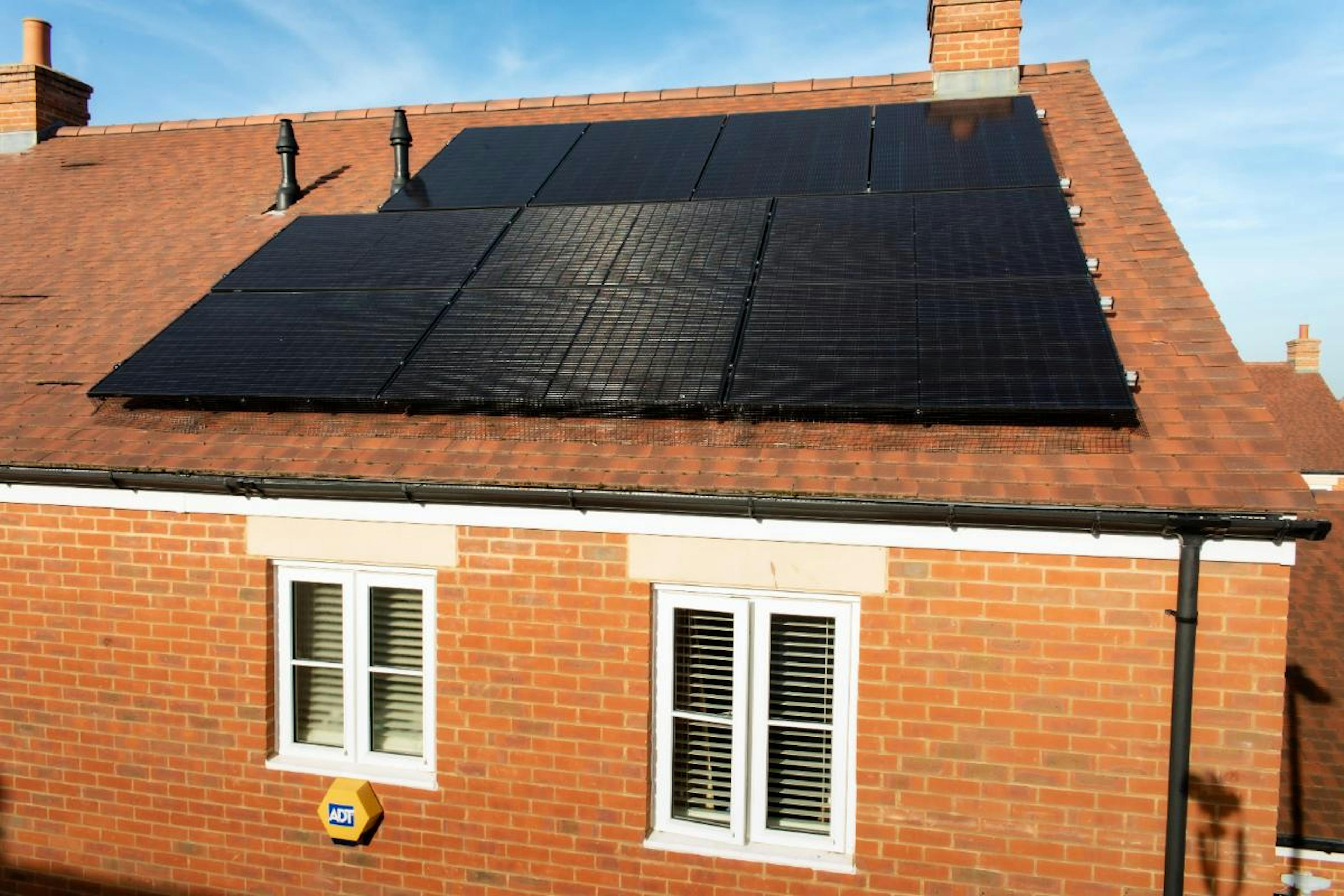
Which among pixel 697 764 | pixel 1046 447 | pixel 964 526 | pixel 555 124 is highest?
pixel 555 124

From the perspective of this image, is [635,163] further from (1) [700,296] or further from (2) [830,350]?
(2) [830,350]

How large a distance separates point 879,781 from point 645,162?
6.33 meters

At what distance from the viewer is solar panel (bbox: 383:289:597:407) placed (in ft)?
19.8

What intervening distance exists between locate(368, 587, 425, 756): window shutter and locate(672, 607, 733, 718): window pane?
74.8 inches

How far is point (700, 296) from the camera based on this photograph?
6.52 metres

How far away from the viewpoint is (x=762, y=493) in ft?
16.8

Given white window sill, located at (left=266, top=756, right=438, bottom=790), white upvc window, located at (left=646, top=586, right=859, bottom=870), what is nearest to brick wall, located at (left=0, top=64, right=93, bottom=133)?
white window sill, located at (left=266, top=756, right=438, bottom=790)

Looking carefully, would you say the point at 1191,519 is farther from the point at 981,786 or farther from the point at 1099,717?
the point at 981,786

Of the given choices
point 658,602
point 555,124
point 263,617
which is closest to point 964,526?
point 658,602

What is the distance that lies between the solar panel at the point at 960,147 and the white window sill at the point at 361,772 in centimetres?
604

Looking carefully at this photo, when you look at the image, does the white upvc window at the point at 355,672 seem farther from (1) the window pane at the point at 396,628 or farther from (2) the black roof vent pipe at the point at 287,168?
(2) the black roof vent pipe at the point at 287,168

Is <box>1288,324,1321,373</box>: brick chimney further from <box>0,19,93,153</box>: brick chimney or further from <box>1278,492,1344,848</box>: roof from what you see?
<box>0,19,93,153</box>: brick chimney

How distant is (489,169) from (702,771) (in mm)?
6605

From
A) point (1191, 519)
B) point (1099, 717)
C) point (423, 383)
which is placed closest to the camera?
point (1191, 519)
